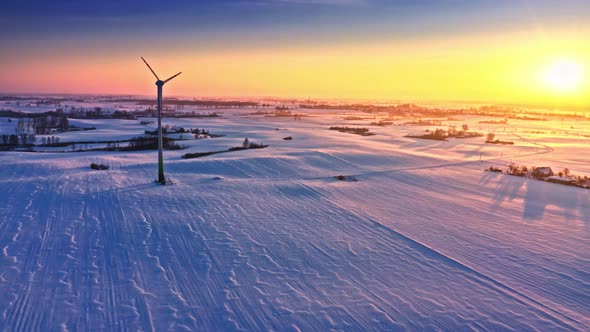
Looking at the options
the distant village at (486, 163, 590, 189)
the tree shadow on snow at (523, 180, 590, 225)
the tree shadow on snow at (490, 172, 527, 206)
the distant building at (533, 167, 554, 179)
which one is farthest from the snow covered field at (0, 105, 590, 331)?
the distant building at (533, 167, 554, 179)

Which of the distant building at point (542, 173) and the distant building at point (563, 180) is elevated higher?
the distant building at point (542, 173)

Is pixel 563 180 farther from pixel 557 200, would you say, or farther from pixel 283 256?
pixel 283 256

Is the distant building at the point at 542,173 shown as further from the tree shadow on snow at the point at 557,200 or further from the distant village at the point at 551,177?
the tree shadow on snow at the point at 557,200

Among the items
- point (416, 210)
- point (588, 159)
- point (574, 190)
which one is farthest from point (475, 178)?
point (588, 159)

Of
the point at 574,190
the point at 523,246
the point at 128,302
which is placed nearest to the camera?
the point at 128,302

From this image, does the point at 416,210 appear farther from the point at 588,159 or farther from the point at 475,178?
the point at 588,159

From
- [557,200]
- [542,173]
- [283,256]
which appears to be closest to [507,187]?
[557,200]

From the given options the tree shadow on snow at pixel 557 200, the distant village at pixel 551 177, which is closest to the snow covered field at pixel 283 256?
the tree shadow on snow at pixel 557 200

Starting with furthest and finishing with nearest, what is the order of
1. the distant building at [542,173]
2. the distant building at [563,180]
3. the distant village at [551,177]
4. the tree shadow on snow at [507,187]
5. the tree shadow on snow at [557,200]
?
the distant building at [542,173] → the distant building at [563,180] → the distant village at [551,177] → the tree shadow on snow at [507,187] → the tree shadow on snow at [557,200]

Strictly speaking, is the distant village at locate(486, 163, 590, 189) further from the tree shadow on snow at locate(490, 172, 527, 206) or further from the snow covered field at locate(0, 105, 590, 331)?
the snow covered field at locate(0, 105, 590, 331)
